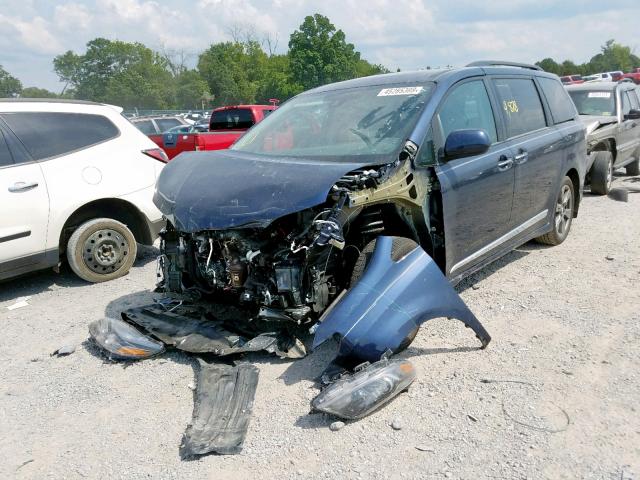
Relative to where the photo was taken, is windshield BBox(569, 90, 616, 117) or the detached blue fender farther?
windshield BBox(569, 90, 616, 117)

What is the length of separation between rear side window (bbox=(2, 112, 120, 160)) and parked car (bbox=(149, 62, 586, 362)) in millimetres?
1925

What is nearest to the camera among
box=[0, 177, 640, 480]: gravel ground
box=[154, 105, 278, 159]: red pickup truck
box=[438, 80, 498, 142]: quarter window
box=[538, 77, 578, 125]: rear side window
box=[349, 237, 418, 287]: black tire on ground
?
box=[0, 177, 640, 480]: gravel ground

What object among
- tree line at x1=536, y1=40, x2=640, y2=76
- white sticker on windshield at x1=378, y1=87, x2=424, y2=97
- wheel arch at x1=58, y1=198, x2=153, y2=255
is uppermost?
tree line at x1=536, y1=40, x2=640, y2=76

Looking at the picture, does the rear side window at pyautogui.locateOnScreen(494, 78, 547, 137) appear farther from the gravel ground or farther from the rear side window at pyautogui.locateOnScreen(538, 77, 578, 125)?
the gravel ground

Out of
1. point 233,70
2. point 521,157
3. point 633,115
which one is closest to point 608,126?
point 633,115

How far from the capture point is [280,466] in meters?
2.71

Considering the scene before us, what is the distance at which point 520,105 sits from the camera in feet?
16.9

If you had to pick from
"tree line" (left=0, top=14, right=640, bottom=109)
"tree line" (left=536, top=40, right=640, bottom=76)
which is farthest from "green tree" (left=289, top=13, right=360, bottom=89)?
"tree line" (left=536, top=40, right=640, bottom=76)

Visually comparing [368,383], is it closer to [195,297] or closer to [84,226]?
[195,297]

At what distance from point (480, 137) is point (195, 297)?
2.38m

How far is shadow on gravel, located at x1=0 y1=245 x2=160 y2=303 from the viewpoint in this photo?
5.80m

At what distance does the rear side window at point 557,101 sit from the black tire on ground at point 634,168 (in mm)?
5455

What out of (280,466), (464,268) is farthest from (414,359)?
(280,466)

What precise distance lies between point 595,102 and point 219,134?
7.06m
